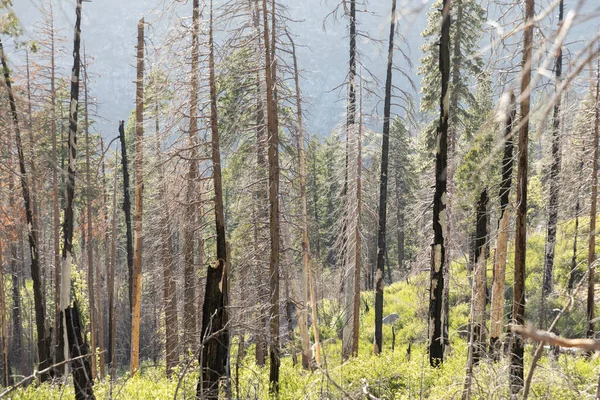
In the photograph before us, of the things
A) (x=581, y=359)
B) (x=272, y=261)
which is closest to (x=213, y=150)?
(x=272, y=261)

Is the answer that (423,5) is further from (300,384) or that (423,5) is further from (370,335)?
(370,335)

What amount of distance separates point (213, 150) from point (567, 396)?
6.88 m

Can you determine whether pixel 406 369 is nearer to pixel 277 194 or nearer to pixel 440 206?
pixel 440 206

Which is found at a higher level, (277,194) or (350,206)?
(277,194)

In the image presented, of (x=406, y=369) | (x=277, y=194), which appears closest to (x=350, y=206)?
(x=277, y=194)

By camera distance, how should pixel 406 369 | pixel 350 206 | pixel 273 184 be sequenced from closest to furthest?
pixel 273 184 → pixel 406 369 → pixel 350 206

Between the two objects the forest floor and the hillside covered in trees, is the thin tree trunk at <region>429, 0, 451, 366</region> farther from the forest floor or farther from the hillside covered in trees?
the forest floor

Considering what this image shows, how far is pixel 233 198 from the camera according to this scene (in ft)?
34.2

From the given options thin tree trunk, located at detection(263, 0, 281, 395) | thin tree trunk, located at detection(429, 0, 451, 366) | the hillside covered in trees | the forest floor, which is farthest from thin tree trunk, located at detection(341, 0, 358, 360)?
thin tree trunk, located at detection(429, 0, 451, 366)

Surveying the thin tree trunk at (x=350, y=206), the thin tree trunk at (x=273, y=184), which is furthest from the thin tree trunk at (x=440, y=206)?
the thin tree trunk at (x=350, y=206)

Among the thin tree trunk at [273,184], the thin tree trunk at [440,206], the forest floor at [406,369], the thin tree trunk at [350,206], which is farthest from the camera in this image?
the thin tree trunk at [350,206]

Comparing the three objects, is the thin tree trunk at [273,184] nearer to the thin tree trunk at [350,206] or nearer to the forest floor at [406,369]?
the forest floor at [406,369]

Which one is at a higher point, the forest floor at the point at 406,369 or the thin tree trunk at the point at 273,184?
the thin tree trunk at the point at 273,184

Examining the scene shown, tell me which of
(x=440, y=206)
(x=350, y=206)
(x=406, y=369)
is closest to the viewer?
(x=440, y=206)
